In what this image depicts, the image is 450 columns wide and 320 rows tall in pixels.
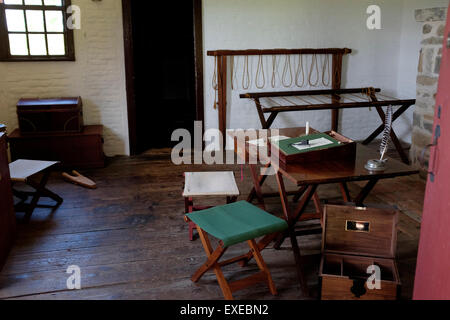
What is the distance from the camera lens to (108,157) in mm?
6062

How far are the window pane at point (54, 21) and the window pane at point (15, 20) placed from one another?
0.27 meters

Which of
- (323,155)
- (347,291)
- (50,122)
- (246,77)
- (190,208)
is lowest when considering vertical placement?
(347,291)

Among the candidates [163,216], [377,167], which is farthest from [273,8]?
[377,167]

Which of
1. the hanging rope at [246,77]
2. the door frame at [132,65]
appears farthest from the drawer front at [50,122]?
the hanging rope at [246,77]

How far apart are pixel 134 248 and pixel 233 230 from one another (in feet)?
3.69

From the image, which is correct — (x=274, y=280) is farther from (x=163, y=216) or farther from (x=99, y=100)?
(x=99, y=100)

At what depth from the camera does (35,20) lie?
5473 mm

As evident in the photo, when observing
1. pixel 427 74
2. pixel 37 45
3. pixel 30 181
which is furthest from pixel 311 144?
pixel 37 45

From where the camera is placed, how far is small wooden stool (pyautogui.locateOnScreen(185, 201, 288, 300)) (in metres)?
2.77

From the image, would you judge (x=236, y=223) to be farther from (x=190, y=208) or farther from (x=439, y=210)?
(x=439, y=210)

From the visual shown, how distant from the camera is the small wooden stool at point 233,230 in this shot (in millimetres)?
2770
